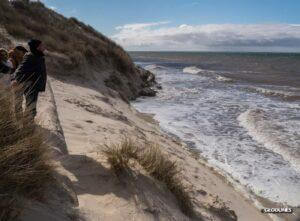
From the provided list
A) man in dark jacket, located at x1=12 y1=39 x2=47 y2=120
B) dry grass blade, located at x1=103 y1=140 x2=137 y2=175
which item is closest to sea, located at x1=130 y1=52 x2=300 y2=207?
dry grass blade, located at x1=103 y1=140 x2=137 y2=175

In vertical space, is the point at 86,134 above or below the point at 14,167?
below

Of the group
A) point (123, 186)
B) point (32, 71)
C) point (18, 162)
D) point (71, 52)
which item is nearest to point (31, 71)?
point (32, 71)

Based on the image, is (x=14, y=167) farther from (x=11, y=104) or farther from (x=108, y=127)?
(x=108, y=127)

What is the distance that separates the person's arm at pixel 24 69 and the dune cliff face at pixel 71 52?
29.9 ft

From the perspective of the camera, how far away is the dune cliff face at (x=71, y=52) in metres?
16.0

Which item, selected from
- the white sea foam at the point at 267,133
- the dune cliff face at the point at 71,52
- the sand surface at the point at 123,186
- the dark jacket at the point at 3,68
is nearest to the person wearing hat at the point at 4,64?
the dark jacket at the point at 3,68

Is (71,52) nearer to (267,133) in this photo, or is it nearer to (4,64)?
(267,133)

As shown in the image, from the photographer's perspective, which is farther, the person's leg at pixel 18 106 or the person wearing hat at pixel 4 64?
the person wearing hat at pixel 4 64

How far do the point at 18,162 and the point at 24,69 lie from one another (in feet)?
8.00

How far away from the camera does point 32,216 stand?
3.32 m

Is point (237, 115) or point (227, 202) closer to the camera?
point (227, 202)

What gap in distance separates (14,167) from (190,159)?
18.9 ft

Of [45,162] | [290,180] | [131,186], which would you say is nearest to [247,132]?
[290,180]

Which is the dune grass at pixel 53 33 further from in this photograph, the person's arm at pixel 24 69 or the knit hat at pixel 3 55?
the person's arm at pixel 24 69
